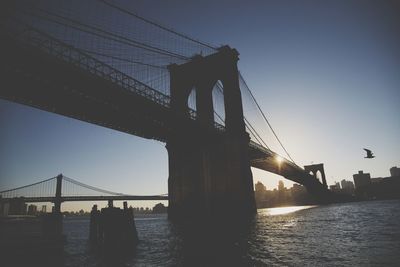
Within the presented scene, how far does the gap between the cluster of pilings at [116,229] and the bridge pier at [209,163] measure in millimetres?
11462

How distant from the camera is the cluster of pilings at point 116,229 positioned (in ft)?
54.4

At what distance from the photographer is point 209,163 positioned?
3181 cm

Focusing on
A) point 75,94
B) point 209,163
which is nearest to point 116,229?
point 75,94

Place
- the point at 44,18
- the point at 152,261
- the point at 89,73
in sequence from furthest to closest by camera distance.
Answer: the point at 89,73 → the point at 44,18 → the point at 152,261

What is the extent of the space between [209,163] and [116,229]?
16.3 m

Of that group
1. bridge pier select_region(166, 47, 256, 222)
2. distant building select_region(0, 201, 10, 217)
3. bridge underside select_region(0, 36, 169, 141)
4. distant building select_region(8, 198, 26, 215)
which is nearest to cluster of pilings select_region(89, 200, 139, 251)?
bridge underside select_region(0, 36, 169, 141)

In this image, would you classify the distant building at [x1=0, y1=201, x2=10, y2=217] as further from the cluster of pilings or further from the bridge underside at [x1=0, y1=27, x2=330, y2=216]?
the cluster of pilings

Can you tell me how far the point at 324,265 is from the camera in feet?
30.6

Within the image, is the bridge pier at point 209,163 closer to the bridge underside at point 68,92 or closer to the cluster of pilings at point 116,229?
the bridge underside at point 68,92

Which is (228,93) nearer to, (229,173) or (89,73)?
(229,173)

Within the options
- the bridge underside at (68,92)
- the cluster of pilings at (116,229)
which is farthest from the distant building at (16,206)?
the cluster of pilings at (116,229)

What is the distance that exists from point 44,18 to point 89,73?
3797 mm

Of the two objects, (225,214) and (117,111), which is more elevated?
(117,111)

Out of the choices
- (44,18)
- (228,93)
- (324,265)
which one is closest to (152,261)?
(324,265)
